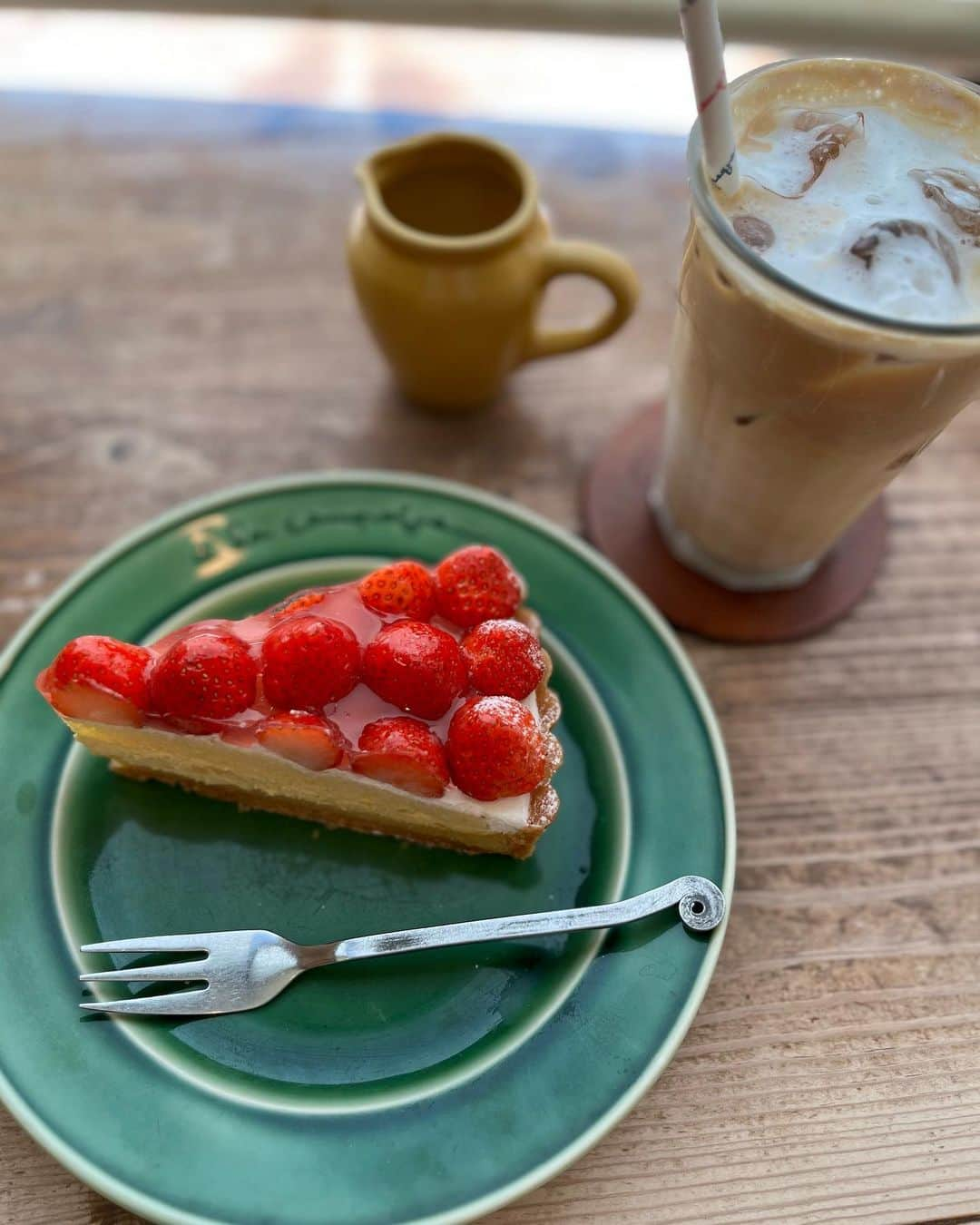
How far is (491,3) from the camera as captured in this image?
2250 millimetres

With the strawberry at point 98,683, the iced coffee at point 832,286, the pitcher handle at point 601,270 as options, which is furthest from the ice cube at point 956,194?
the strawberry at point 98,683

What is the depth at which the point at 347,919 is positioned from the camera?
1246mm

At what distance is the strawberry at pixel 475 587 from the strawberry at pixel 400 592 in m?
0.02

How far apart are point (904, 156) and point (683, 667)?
2.28 ft

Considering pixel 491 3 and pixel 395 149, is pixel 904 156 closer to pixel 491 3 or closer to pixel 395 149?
pixel 395 149

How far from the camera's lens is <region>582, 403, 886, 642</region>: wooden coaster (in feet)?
5.10

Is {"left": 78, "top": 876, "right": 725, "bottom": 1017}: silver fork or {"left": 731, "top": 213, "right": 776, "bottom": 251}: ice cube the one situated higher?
{"left": 731, "top": 213, "right": 776, "bottom": 251}: ice cube

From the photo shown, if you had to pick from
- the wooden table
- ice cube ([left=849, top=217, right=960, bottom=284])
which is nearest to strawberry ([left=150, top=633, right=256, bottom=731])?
the wooden table

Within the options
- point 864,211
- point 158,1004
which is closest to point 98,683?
point 158,1004

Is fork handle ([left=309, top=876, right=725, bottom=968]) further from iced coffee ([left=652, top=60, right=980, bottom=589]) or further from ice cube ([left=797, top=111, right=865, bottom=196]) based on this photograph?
ice cube ([left=797, top=111, right=865, bottom=196])

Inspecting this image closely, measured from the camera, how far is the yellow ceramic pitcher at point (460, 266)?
5.01ft

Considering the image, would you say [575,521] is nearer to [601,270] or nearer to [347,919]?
[601,270]

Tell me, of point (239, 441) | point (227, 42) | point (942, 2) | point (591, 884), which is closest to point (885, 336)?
point (591, 884)

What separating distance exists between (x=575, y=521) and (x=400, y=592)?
45 centimetres
